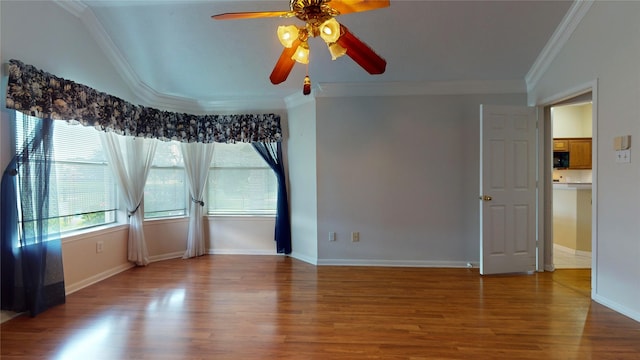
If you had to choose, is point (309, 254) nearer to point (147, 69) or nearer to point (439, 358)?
point (439, 358)

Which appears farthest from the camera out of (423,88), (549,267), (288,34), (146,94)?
(146,94)

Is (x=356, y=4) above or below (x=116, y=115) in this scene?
above

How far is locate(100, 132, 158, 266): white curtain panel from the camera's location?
3.92 meters

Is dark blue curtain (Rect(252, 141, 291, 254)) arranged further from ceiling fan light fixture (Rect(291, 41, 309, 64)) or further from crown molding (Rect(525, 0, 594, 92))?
crown molding (Rect(525, 0, 594, 92))

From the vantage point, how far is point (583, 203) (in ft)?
15.0

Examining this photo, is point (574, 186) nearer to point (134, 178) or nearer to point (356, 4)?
point (356, 4)

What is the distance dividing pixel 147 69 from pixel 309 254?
10.7 ft

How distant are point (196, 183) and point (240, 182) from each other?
65 cm

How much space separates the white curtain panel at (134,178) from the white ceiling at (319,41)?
81 cm

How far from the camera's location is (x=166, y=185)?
4.61 meters

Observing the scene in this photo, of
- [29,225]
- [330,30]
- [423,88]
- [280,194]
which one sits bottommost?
[29,225]

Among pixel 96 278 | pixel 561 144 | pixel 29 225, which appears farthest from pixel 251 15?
pixel 561 144

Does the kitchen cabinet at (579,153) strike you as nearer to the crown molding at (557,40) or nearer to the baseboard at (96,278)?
the crown molding at (557,40)

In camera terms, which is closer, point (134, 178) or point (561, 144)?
point (134, 178)
